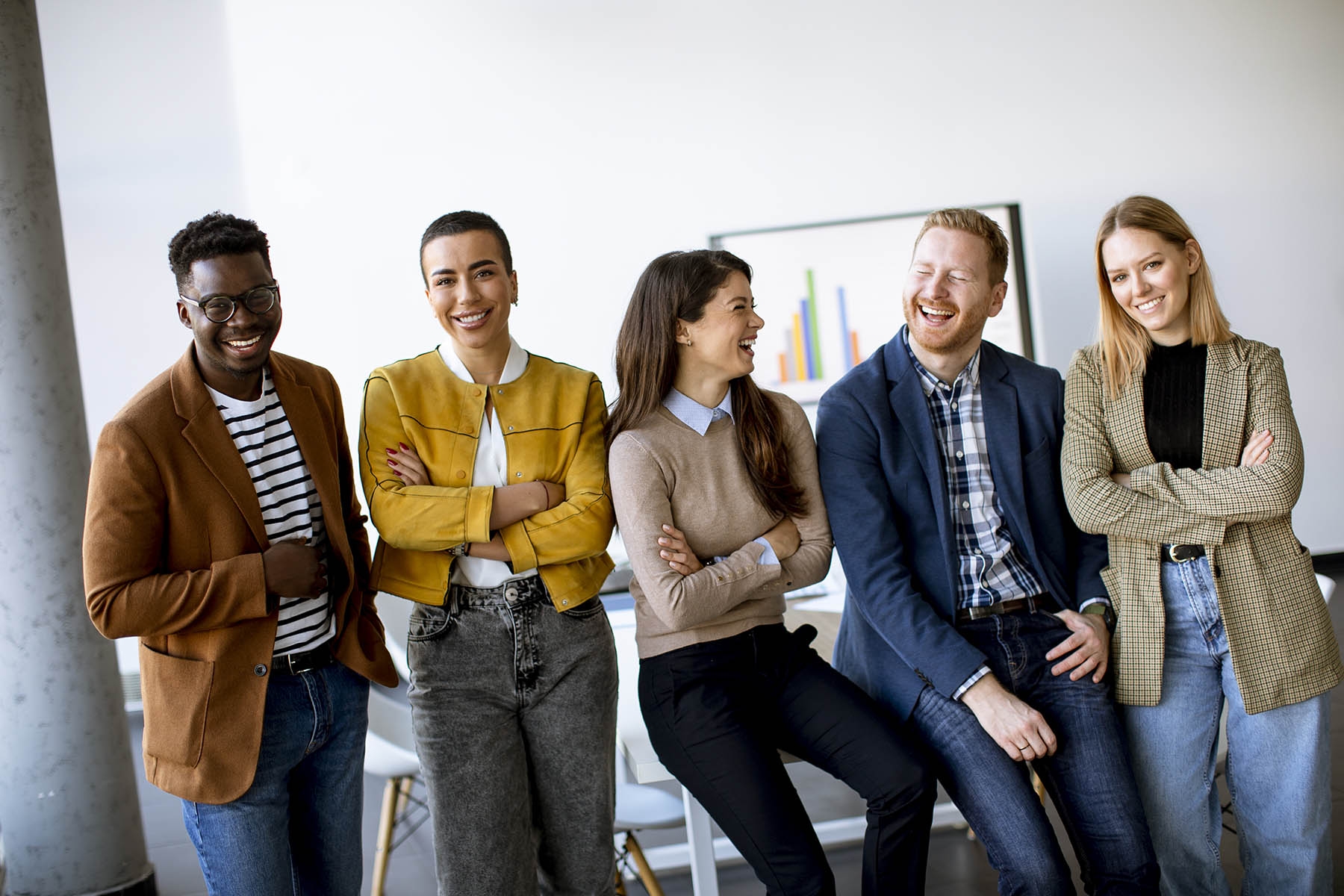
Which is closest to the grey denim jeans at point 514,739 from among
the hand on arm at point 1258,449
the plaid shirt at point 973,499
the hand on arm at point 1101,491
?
the plaid shirt at point 973,499

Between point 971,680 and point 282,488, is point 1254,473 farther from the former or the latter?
point 282,488

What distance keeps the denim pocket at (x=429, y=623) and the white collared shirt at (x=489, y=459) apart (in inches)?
2.9

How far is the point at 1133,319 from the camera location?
7.71 feet

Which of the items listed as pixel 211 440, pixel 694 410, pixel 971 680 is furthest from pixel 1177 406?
pixel 211 440

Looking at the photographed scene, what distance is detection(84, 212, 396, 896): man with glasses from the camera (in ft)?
5.71

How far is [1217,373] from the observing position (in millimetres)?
2240

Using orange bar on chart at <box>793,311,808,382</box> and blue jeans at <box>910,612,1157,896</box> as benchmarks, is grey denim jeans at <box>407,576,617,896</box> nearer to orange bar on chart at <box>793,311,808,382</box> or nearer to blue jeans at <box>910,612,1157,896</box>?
blue jeans at <box>910,612,1157,896</box>

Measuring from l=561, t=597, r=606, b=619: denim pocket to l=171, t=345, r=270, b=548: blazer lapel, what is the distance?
2.00 ft

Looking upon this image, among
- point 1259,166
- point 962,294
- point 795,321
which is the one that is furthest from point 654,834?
point 1259,166

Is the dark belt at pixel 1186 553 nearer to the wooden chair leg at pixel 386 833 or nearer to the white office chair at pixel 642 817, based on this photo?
the white office chair at pixel 642 817

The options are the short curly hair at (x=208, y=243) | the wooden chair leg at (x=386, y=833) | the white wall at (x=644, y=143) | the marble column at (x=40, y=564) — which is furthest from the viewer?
the white wall at (x=644, y=143)

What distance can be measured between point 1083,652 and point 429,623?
4.55 ft

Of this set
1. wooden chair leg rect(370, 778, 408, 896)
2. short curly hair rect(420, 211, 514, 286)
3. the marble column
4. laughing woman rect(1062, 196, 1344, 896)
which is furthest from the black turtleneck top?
the marble column

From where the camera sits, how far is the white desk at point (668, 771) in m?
2.37
